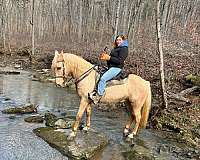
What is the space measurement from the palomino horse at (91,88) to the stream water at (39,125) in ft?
2.45

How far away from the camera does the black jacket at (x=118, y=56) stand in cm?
1052

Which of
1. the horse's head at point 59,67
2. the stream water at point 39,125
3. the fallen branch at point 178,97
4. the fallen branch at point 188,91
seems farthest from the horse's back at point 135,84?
the fallen branch at point 188,91

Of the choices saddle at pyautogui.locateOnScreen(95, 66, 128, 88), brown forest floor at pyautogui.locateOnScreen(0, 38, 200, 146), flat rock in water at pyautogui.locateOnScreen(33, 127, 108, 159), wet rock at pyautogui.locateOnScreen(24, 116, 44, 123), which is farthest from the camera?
brown forest floor at pyautogui.locateOnScreen(0, 38, 200, 146)

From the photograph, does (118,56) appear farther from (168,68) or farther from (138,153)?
(168,68)

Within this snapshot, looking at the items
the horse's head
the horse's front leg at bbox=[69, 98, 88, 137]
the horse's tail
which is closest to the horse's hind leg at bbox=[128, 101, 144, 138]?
the horse's tail

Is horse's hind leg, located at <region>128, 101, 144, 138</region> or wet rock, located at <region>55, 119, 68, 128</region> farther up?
horse's hind leg, located at <region>128, 101, 144, 138</region>

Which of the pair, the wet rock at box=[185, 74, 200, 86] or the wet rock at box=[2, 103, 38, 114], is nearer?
the wet rock at box=[2, 103, 38, 114]

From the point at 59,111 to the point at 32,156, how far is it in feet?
17.1

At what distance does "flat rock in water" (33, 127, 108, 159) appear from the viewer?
9.06 metres

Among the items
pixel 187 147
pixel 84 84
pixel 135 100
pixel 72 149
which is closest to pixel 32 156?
pixel 72 149

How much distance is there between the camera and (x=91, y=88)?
10.5 meters

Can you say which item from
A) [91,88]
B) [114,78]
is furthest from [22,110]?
[114,78]

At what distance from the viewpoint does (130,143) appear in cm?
1049

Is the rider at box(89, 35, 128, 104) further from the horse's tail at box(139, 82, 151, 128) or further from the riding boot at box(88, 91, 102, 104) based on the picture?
the horse's tail at box(139, 82, 151, 128)
